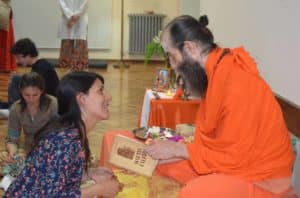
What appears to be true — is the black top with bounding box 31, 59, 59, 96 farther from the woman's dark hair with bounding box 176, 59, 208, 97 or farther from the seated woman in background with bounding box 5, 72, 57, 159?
the woman's dark hair with bounding box 176, 59, 208, 97

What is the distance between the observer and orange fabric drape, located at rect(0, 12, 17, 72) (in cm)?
691

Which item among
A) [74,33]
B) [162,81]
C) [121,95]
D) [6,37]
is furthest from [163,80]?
[6,37]

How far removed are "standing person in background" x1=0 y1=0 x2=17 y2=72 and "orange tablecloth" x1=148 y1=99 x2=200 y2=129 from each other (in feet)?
13.9

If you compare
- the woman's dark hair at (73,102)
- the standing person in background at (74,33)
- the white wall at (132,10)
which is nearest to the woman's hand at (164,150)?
the woman's dark hair at (73,102)

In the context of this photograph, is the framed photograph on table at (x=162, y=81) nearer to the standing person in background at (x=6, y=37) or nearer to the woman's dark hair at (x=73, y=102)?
the woman's dark hair at (x=73, y=102)

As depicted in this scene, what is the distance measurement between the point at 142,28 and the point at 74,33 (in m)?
1.76

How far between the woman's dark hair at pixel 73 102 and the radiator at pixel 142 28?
6.74 m

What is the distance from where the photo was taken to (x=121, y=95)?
232 inches

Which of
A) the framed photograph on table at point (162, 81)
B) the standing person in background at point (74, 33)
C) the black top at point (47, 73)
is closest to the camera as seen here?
the framed photograph on table at point (162, 81)

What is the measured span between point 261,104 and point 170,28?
0.46 m

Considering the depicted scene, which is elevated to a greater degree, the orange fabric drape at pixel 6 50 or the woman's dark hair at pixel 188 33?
the woman's dark hair at pixel 188 33

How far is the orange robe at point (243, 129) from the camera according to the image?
5.25ft

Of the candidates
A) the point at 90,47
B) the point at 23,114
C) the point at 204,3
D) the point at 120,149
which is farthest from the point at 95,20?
the point at 120,149

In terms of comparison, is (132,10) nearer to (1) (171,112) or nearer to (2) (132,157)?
(1) (171,112)
